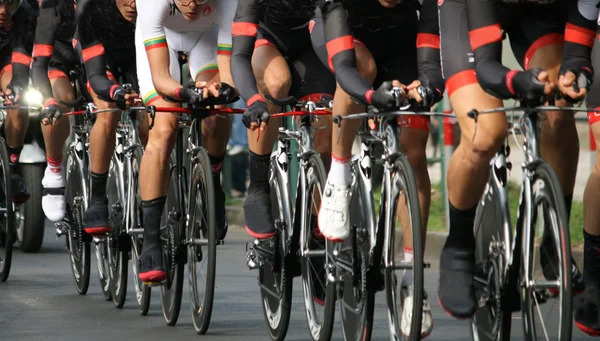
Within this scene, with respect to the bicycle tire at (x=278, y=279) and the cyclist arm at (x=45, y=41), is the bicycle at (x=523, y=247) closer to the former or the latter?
the bicycle tire at (x=278, y=279)

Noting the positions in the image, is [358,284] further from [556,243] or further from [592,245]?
[556,243]

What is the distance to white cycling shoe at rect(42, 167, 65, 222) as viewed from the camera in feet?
36.8

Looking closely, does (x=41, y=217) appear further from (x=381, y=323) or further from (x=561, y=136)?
(x=561, y=136)

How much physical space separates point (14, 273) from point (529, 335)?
257 inches

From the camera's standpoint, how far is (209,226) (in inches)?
321

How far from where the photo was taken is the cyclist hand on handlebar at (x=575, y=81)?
5898mm

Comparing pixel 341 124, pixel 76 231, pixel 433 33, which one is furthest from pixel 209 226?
pixel 76 231

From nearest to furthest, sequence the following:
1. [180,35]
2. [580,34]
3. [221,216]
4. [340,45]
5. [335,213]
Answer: [580,34], [340,45], [335,213], [180,35], [221,216]

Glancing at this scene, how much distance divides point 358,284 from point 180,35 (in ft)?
7.86

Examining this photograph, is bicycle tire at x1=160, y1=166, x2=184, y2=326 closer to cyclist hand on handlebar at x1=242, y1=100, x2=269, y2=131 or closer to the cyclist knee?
the cyclist knee

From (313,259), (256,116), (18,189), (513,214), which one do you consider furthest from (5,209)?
(513,214)


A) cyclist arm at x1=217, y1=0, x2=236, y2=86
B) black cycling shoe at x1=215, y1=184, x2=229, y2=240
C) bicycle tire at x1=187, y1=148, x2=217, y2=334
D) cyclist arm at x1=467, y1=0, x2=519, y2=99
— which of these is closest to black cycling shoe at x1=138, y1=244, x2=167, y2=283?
bicycle tire at x1=187, y1=148, x2=217, y2=334

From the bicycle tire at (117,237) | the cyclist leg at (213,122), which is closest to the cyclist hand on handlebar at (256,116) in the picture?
the cyclist leg at (213,122)

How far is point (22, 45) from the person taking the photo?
11.7 m
